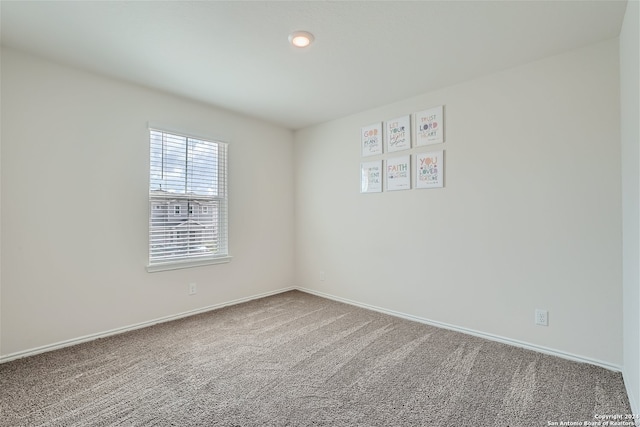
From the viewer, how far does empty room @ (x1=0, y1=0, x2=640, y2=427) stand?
1.88 m

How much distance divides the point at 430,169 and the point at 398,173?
1.21 ft

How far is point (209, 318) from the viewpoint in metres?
3.32

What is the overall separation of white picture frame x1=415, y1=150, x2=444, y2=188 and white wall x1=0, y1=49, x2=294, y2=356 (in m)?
2.44

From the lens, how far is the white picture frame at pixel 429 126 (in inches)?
120

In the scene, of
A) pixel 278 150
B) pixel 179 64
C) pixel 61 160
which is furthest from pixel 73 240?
pixel 278 150

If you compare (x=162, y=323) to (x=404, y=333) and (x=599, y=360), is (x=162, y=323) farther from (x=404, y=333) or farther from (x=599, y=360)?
(x=599, y=360)

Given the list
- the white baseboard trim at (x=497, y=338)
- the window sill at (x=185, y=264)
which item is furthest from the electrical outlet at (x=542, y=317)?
the window sill at (x=185, y=264)

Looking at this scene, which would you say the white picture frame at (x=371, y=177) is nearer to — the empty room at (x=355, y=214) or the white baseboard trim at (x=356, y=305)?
the empty room at (x=355, y=214)

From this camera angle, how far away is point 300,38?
7.17 feet

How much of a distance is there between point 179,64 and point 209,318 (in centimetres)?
257

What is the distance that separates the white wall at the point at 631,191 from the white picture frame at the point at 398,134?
5.45 ft

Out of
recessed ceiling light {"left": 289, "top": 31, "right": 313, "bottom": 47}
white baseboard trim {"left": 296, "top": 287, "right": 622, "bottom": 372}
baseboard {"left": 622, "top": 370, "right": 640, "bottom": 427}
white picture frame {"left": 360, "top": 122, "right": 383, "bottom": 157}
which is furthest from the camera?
white picture frame {"left": 360, "top": 122, "right": 383, "bottom": 157}

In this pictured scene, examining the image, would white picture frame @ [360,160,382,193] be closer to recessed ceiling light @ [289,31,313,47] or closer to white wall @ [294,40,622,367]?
white wall @ [294,40,622,367]

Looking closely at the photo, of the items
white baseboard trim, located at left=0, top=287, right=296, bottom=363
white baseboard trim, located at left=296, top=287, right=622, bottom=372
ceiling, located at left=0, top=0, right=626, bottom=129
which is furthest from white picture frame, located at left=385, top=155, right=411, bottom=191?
white baseboard trim, located at left=0, top=287, right=296, bottom=363
